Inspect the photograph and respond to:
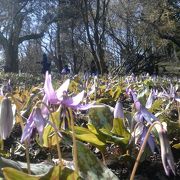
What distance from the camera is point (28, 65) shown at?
1363 inches

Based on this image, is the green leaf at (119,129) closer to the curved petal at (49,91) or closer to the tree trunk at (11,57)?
the curved petal at (49,91)

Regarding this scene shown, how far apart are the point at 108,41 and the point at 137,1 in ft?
20.6

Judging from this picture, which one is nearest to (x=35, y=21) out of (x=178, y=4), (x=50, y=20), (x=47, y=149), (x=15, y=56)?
(x=50, y=20)

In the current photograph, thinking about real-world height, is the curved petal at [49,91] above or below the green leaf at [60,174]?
above

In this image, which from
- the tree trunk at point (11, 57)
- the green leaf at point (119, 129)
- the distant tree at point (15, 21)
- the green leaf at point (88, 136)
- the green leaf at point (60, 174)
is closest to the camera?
the green leaf at point (60, 174)

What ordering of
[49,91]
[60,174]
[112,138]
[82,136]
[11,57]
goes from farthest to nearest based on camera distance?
[11,57], [112,138], [82,136], [49,91], [60,174]

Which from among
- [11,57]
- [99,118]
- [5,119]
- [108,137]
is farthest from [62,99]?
[11,57]

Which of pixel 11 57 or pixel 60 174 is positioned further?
pixel 11 57

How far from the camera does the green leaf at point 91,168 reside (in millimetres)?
1112

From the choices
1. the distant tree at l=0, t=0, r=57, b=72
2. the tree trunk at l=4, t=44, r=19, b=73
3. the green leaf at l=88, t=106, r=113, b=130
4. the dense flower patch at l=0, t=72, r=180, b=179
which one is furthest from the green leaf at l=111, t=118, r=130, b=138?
the tree trunk at l=4, t=44, r=19, b=73

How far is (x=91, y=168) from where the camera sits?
44.2 inches

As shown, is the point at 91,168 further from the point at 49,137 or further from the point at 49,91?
the point at 49,137

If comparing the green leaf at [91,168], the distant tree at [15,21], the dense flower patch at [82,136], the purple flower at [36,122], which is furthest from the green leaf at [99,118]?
the distant tree at [15,21]

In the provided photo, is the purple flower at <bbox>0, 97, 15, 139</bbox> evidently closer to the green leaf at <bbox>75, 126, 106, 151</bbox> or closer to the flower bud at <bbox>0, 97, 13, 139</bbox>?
the flower bud at <bbox>0, 97, 13, 139</bbox>
